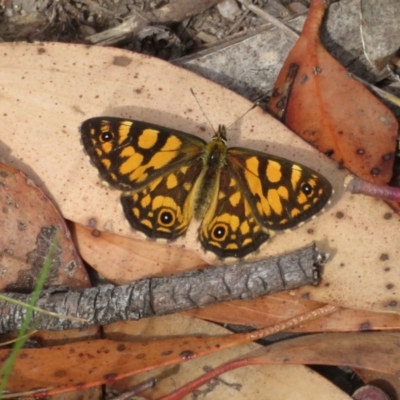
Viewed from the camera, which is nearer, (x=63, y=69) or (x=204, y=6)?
(x=63, y=69)

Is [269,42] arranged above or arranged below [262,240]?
above

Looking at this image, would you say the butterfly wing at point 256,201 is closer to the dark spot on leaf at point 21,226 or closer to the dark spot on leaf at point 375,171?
the dark spot on leaf at point 375,171

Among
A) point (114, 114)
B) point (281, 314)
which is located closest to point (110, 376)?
point (281, 314)

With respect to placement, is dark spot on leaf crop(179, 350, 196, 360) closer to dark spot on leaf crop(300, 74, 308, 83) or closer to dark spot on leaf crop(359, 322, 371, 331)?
dark spot on leaf crop(359, 322, 371, 331)

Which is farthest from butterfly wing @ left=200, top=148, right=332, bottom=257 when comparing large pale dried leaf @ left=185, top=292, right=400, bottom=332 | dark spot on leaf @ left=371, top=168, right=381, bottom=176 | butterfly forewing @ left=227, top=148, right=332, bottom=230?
dark spot on leaf @ left=371, top=168, right=381, bottom=176

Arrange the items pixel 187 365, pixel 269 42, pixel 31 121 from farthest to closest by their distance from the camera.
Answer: pixel 269 42, pixel 31 121, pixel 187 365

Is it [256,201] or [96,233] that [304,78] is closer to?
[256,201]

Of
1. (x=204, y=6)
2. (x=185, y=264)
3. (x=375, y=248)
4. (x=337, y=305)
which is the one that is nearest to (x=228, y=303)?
(x=185, y=264)

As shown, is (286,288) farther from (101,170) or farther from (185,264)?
(101,170)
